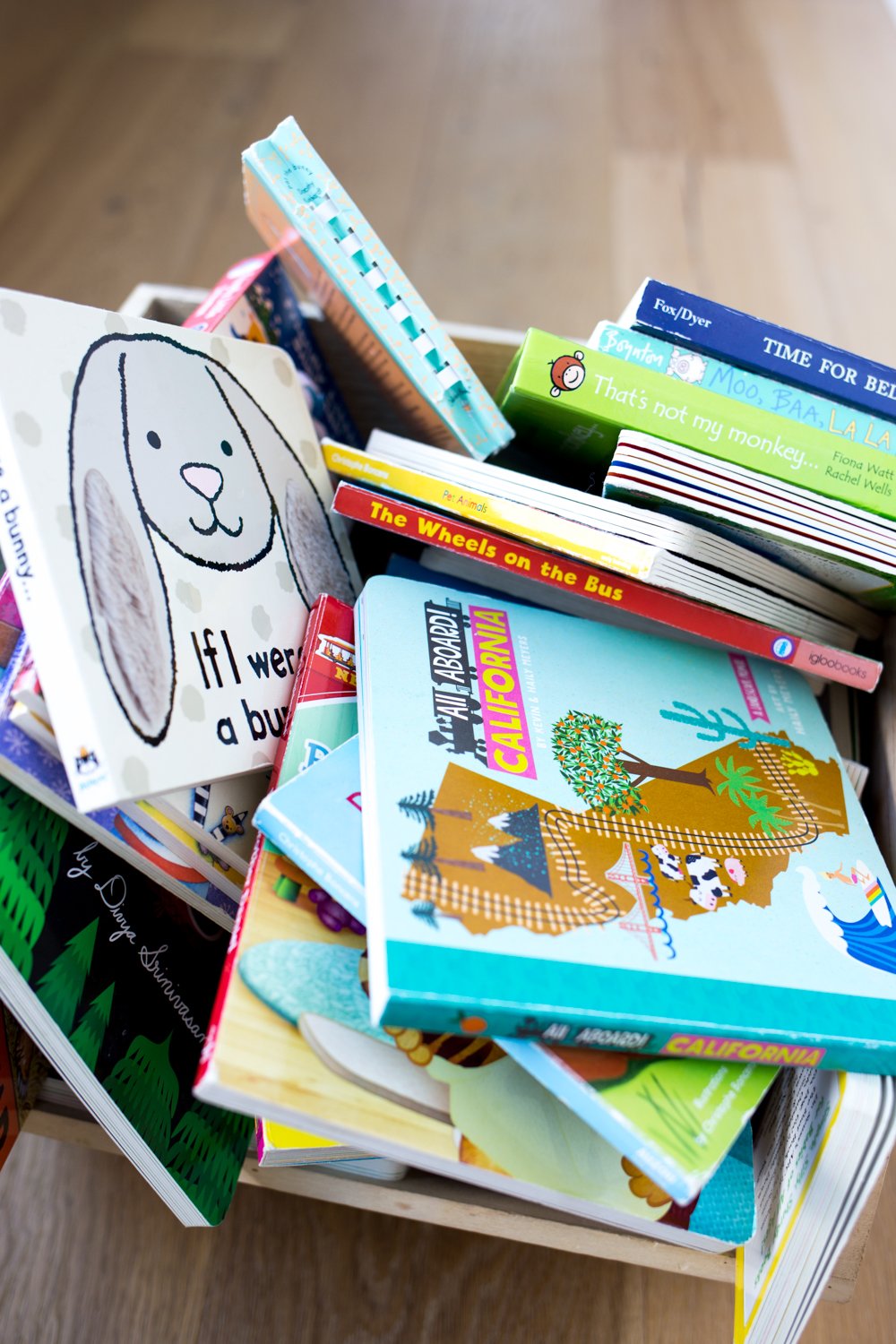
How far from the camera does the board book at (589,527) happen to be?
616 millimetres

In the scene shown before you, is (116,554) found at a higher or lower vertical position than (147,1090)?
higher

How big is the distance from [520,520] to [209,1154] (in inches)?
17.5

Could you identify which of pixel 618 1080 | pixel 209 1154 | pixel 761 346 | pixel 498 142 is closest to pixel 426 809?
pixel 618 1080

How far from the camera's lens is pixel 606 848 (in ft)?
1.83

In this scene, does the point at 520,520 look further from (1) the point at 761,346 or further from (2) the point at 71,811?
(2) the point at 71,811

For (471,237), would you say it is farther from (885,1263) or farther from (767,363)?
(885,1263)

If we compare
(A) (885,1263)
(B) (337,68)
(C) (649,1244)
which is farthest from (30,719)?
(B) (337,68)

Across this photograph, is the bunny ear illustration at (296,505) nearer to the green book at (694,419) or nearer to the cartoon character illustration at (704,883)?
the green book at (694,419)

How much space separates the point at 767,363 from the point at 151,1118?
619mm

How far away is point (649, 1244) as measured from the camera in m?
0.59

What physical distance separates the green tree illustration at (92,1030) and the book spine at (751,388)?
1.70 ft

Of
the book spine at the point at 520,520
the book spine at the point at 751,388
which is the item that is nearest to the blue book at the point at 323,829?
the book spine at the point at 520,520

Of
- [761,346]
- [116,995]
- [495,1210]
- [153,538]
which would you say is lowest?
[495,1210]

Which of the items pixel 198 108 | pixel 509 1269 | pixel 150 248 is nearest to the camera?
pixel 509 1269
